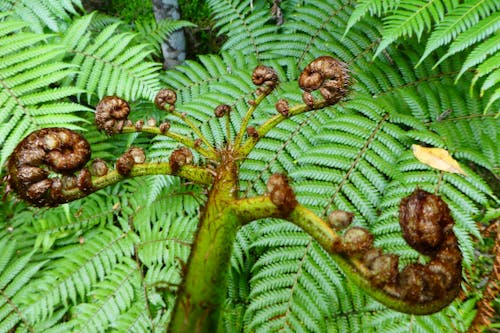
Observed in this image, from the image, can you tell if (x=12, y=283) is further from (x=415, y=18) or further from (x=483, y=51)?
(x=483, y=51)

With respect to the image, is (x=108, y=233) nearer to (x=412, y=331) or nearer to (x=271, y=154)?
(x=271, y=154)

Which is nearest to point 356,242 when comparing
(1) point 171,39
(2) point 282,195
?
(2) point 282,195

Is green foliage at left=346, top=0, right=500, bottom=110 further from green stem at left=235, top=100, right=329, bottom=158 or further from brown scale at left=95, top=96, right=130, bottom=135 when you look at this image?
brown scale at left=95, top=96, right=130, bottom=135

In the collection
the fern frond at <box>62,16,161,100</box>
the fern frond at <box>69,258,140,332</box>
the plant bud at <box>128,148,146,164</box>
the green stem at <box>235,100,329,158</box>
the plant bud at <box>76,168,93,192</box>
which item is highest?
the fern frond at <box>62,16,161,100</box>

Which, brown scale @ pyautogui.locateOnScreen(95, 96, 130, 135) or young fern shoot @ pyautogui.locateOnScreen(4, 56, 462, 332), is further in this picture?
brown scale @ pyautogui.locateOnScreen(95, 96, 130, 135)

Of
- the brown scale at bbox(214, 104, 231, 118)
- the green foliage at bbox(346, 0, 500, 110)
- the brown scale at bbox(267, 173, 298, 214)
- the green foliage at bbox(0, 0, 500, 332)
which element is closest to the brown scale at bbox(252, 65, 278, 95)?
the brown scale at bbox(214, 104, 231, 118)

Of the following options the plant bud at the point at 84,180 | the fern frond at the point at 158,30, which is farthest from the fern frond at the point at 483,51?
the fern frond at the point at 158,30
